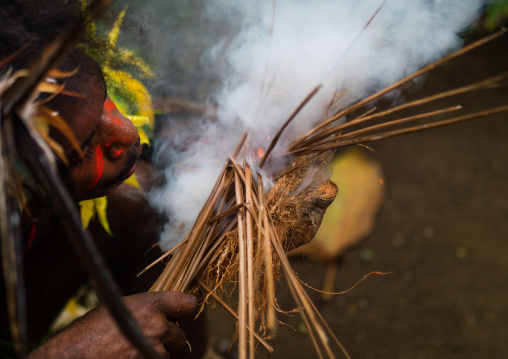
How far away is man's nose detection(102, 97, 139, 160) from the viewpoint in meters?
0.89

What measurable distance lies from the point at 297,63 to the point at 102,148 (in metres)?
0.76

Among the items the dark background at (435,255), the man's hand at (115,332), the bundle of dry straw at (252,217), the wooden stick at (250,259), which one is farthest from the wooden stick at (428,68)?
the dark background at (435,255)

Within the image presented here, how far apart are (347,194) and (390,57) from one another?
5.55ft

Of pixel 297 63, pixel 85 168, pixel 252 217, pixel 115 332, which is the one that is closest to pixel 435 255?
pixel 297 63

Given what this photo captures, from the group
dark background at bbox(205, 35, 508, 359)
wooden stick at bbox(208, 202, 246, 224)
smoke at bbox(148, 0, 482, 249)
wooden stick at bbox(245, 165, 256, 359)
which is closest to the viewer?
wooden stick at bbox(245, 165, 256, 359)

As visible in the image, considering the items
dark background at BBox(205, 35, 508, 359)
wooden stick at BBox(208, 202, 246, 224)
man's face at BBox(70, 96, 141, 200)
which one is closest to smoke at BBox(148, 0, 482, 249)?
wooden stick at BBox(208, 202, 246, 224)

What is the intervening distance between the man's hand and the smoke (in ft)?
1.58

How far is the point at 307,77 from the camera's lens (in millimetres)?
1283

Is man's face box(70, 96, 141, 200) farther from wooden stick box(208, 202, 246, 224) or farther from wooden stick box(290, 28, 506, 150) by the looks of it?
wooden stick box(290, 28, 506, 150)

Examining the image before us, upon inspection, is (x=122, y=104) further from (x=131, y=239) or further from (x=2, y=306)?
(x=2, y=306)

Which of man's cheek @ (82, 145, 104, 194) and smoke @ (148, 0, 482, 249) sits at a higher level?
smoke @ (148, 0, 482, 249)

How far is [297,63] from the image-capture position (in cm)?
129

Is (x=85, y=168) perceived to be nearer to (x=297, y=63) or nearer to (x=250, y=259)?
(x=250, y=259)

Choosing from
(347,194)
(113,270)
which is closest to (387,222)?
(347,194)
